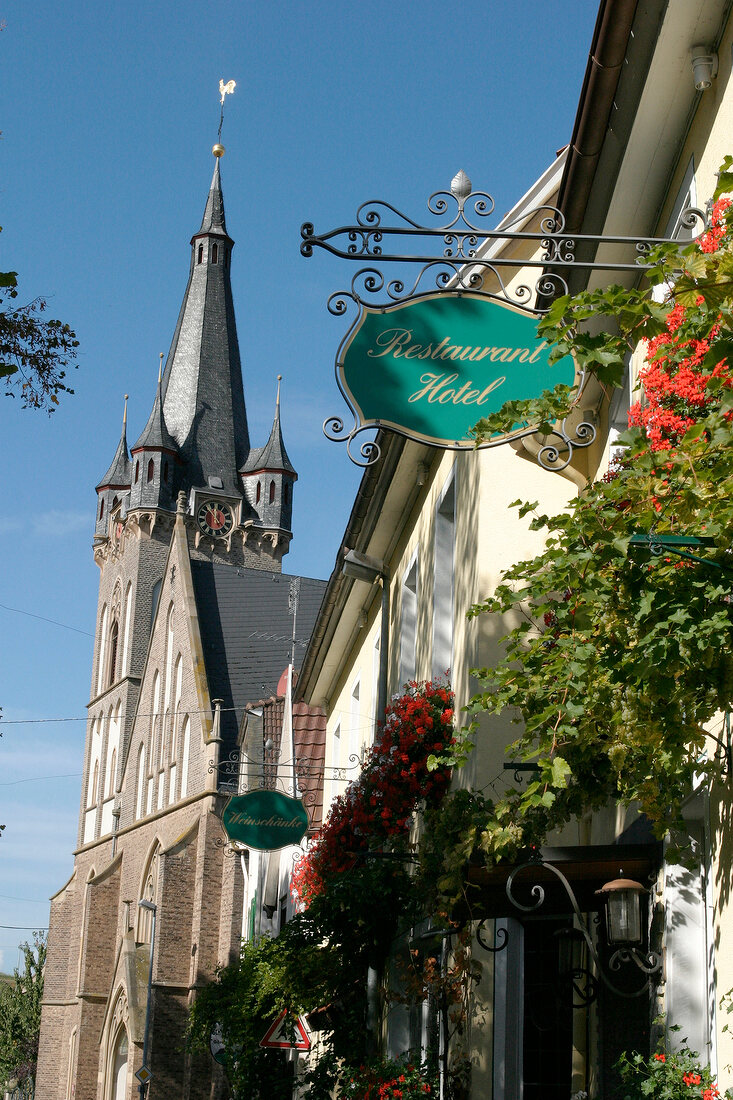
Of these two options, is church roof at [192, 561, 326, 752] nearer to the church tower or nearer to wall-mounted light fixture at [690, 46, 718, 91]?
the church tower

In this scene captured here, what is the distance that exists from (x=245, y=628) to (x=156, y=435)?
2167 cm

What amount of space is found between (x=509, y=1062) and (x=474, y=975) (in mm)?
631

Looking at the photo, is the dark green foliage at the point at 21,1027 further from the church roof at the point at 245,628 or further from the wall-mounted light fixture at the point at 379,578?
the wall-mounted light fixture at the point at 379,578

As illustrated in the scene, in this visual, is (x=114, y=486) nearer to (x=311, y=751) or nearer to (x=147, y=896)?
(x=147, y=896)

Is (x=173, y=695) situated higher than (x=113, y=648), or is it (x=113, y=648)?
(x=113, y=648)

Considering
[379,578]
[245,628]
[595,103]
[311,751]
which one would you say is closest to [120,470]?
[245,628]

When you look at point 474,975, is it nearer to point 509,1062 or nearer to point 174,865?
point 509,1062

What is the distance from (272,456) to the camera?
69.9 meters

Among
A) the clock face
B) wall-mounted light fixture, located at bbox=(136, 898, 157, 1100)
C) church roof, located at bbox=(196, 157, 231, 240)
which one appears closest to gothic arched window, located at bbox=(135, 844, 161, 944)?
wall-mounted light fixture, located at bbox=(136, 898, 157, 1100)

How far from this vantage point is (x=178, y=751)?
4753 centimetres

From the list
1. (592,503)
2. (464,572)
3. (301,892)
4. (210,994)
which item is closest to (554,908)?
(464,572)

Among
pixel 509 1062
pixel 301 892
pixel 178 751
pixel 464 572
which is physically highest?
pixel 178 751

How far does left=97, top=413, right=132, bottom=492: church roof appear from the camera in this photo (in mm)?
72312

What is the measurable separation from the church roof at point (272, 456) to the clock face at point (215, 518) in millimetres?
2708
